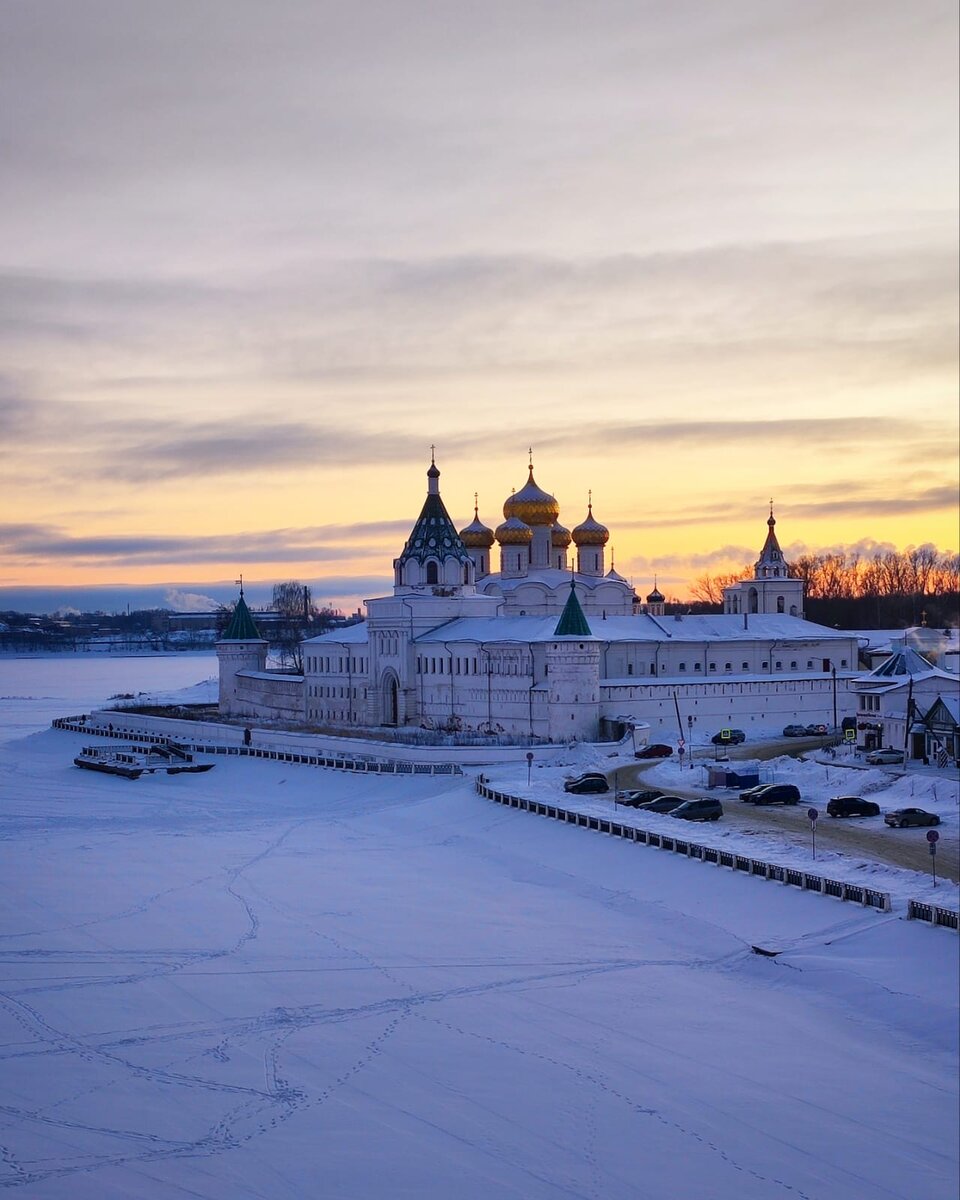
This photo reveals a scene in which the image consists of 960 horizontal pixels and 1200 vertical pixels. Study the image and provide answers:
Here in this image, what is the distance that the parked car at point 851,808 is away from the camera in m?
30.9

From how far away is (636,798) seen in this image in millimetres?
33469

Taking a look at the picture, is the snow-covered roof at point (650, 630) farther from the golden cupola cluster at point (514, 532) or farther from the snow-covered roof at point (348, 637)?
the golden cupola cluster at point (514, 532)

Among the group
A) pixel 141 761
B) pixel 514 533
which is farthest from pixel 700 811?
pixel 514 533

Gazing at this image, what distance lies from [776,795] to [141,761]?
76.4ft

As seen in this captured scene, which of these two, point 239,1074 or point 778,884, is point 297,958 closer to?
point 239,1074

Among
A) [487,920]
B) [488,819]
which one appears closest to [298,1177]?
[487,920]

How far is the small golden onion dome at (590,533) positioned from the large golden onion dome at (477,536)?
371 centimetres

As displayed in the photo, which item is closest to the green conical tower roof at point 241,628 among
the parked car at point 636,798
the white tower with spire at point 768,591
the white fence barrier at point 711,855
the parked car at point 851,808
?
the white tower with spire at point 768,591

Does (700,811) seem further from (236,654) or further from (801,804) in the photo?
(236,654)

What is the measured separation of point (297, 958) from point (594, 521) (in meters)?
40.1

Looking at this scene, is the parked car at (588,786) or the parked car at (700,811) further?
the parked car at (588,786)

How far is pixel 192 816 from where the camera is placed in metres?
37.3

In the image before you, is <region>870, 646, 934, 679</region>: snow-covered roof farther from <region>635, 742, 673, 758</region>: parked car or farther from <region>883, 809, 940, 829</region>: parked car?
<region>883, 809, 940, 829</region>: parked car

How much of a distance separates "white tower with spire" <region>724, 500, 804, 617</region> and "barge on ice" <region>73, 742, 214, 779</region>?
81.8ft
